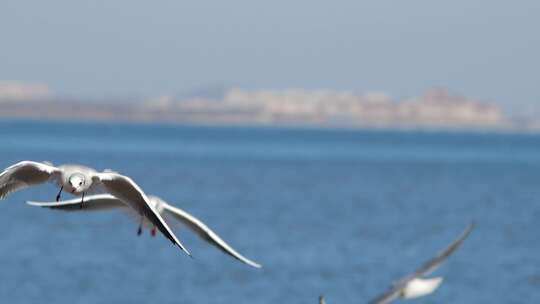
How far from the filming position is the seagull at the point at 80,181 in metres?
9.48

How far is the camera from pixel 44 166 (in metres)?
10.0

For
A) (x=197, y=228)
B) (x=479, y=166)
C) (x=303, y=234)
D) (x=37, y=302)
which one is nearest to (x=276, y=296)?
(x=37, y=302)

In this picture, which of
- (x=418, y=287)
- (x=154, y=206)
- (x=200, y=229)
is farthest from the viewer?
(x=200, y=229)

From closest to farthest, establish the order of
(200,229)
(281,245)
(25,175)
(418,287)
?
(418,287) < (25,175) < (200,229) < (281,245)

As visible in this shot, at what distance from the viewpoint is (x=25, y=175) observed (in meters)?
10.4

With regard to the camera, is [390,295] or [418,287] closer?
[390,295]

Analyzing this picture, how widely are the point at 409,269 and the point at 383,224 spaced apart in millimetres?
17739

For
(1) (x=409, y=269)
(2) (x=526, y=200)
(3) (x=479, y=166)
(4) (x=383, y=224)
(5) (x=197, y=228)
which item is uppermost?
(3) (x=479, y=166)

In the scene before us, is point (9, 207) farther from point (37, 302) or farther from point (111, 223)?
point (37, 302)

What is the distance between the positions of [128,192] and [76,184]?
2.72 ft

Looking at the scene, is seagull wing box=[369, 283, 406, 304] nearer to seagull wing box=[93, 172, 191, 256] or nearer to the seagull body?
the seagull body

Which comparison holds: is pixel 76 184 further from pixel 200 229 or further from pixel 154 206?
pixel 200 229

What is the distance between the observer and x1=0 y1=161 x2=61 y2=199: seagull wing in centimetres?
998

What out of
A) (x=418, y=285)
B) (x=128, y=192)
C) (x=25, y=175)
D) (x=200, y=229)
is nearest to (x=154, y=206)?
(x=200, y=229)
